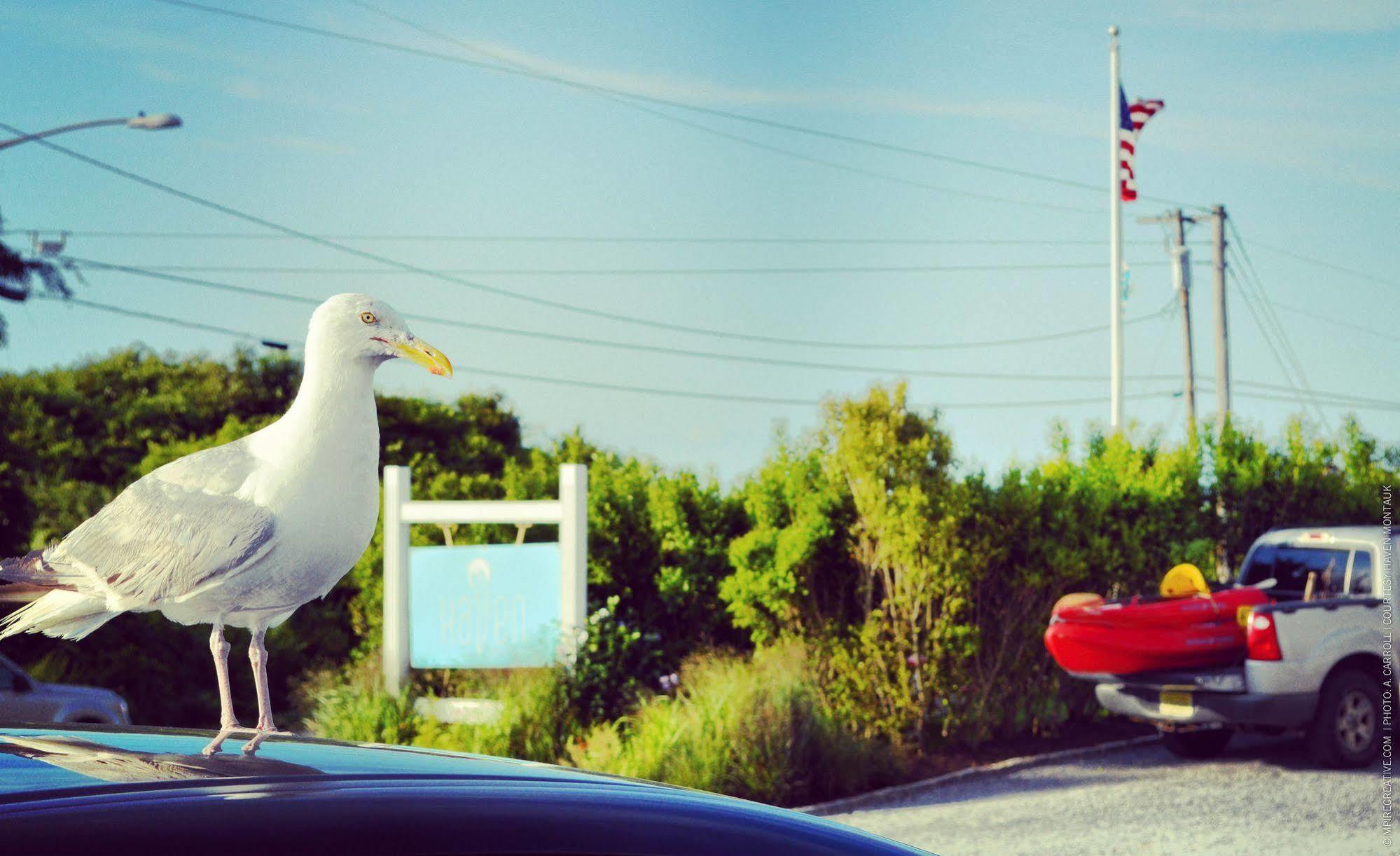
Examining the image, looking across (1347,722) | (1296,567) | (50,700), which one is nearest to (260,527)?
(50,700)

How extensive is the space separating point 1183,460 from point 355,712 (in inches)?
347

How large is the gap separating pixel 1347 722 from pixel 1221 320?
16.9 m

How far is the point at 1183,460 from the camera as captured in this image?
14586 mm

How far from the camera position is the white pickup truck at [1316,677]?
35.4 ft

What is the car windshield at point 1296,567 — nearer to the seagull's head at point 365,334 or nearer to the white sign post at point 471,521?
the white sign post at point 471,521

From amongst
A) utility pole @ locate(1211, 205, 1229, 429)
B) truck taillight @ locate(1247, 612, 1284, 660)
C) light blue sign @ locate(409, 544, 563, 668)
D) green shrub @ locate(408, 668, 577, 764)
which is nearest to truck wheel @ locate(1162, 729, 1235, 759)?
truck taillight @ locate(1247, 612, 1284, 660)

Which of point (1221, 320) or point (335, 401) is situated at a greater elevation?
point (1221, 320)

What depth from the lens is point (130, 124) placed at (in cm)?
1498

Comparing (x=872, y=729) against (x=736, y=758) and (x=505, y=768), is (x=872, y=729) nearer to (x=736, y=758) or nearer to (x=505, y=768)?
(x=736, y=758)

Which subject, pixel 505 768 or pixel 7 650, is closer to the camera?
pixel 505 768

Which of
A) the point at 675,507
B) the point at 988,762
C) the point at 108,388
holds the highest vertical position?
the point at 108,388

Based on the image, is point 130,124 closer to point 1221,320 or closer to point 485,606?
point 485,606

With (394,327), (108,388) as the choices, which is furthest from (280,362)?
(394,327)

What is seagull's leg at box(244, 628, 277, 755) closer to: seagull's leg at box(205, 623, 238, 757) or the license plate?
seagull's leg at box(205, 623, 238, 757)
